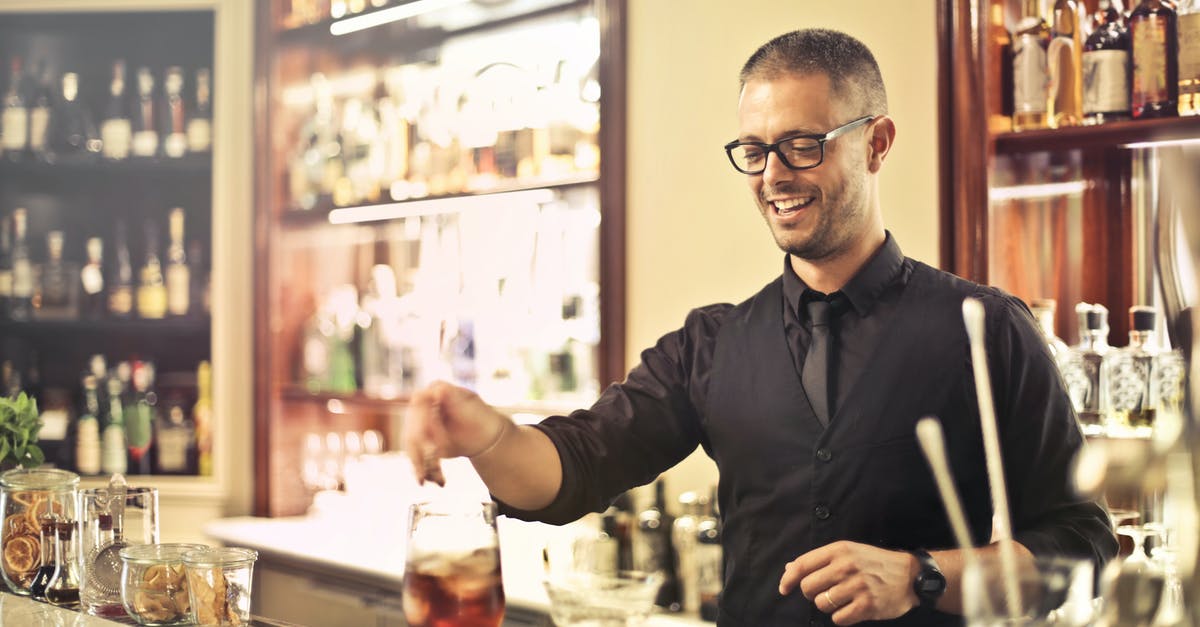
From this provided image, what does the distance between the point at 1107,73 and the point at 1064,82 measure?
0.09 metres

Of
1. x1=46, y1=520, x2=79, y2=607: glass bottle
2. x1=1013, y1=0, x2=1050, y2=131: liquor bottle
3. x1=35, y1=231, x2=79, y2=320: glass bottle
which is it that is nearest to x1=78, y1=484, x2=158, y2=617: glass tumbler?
x1=46, y1=520, x2=79, y2=607: glass bottle

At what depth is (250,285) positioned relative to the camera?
3.85 meters

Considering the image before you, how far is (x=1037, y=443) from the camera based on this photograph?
1.58m

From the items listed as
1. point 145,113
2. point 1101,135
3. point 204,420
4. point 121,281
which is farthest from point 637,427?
point 145,113

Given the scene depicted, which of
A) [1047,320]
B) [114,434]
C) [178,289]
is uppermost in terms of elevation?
[178,289]

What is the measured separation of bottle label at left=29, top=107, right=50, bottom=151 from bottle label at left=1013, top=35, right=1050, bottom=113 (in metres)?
3.19

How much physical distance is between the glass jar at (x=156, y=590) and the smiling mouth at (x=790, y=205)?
35.7 inches

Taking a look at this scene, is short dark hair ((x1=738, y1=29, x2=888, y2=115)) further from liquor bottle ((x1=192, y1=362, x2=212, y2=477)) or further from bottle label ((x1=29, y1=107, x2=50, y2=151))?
bottle label ((x1=29, y1=107, x2=50, y2=151))

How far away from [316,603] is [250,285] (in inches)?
44.0

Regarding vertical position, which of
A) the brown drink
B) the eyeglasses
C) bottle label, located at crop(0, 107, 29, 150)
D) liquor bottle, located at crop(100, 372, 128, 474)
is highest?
bottle label, located at crop(0, 107, 29, 150)

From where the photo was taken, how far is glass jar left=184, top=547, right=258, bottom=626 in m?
1.32

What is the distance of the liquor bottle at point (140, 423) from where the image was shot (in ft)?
12.9

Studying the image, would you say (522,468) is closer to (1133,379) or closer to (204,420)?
(1133,379)

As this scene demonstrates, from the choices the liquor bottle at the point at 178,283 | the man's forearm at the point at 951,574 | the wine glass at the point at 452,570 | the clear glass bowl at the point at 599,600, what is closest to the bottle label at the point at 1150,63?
the man's forearm at the point at 951,574
